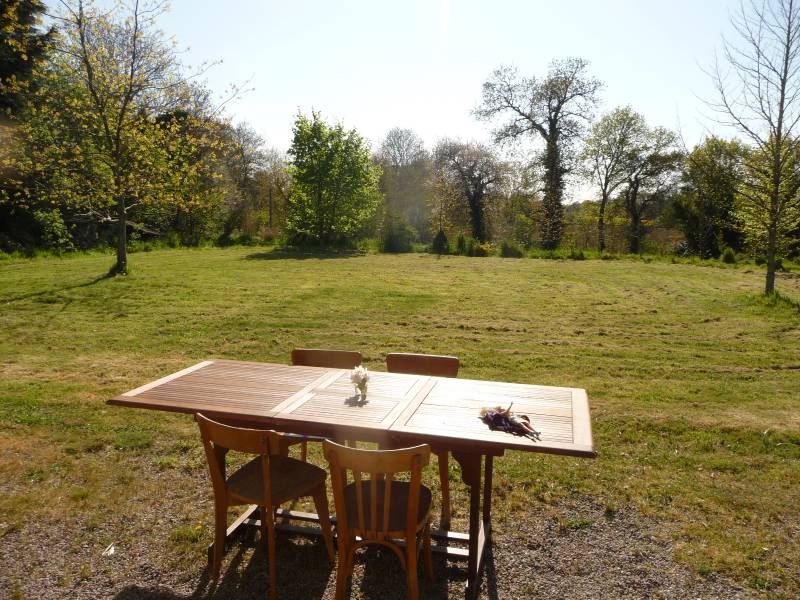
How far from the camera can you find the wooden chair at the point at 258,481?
293 cm

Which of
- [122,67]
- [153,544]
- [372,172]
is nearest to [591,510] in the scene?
[153,544]

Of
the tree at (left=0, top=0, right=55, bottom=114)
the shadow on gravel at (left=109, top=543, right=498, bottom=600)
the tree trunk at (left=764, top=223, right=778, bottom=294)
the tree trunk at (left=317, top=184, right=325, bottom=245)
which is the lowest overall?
the shadow on gravel at (left=109, top=543, right=498, bottom=600)

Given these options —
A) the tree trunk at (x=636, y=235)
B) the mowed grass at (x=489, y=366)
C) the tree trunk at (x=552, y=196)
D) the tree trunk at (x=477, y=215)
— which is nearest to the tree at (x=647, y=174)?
the tree trunk at (x=636, y=235)

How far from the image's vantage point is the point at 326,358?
4.70 m

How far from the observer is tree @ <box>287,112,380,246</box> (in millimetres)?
26406

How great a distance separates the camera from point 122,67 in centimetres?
1470

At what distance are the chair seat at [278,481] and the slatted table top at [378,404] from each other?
0.36 metres

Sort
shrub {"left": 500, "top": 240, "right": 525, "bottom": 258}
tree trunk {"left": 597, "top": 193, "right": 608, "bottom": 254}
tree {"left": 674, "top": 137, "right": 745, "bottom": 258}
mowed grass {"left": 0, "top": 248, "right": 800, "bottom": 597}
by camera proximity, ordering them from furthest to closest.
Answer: tree trunk {"left": 597, "top": 193, "right": 608, "bottom": 254} < tree {"left": 674, "top": 137, "right": 745, "bottom": 258} < shrub {"left": 500, "top": 240, "right": 525, "bottom": 258} < mowed grass {"left": 0, "top": 248, "right": 800, "bottom": 597}

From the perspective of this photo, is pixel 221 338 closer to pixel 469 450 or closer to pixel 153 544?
pixel 153 544

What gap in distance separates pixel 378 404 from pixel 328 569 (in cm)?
111

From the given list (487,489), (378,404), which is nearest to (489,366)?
(487,489)

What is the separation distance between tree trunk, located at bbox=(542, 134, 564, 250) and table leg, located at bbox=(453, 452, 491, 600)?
28031 millimetres

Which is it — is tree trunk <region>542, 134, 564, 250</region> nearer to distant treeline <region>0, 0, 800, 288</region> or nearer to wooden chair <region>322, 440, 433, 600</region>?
distant treeline <region>0, 0, 800, 288</region>

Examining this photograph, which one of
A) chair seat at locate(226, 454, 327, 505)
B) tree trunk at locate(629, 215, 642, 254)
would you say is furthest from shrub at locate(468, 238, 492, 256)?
chair seat at locate(226, 454, 327, 505)
